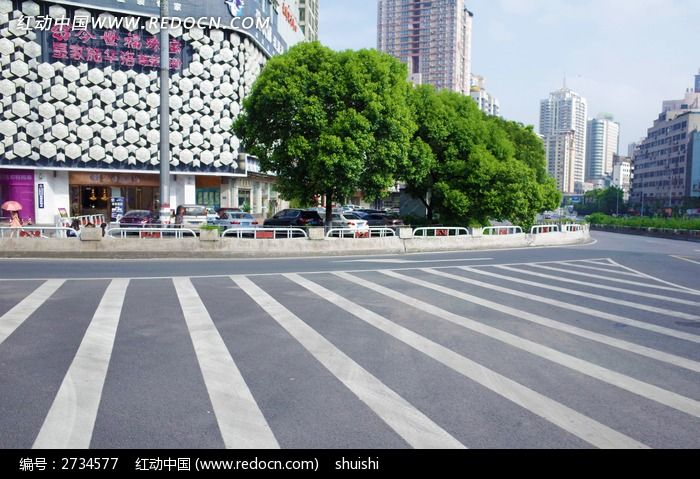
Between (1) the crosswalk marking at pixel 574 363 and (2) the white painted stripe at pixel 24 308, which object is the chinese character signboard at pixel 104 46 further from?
(1) the crosswalk marking at pixel 574 363

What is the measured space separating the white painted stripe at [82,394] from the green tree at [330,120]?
18008 millimetres

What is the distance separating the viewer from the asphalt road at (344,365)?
203 inches

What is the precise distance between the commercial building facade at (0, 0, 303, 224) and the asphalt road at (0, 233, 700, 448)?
122 feet

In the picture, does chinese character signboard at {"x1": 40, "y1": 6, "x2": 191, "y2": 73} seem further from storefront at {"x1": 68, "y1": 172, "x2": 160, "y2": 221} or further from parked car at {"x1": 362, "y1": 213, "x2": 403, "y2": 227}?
parked car at {"x1": 362, "y1": 213, "x2": 403, "y2": 227}

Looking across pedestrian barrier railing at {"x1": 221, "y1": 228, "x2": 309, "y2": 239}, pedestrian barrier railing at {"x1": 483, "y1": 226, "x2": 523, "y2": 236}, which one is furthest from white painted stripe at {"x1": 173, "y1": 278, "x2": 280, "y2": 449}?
pedestrian barrier railing at {"x1": 483, "y1": 226, "x2": 523, "y2": 236}

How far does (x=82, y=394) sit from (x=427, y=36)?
564 feet

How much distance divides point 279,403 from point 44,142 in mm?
47735

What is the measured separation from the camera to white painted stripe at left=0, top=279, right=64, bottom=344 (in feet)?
29.6

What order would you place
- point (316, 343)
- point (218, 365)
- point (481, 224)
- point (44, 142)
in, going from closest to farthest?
point (218, 365)
point (316, 343)
point (481, 224)
point (44, 142)

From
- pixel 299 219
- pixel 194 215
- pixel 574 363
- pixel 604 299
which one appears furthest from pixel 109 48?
pixel 574 363

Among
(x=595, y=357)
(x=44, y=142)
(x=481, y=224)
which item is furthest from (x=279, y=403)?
(x=44, y=142)

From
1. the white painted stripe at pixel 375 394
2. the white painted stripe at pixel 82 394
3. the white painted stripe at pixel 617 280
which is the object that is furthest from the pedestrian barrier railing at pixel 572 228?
the white painted stripe at pixel 82 394

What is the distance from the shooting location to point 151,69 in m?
48.4

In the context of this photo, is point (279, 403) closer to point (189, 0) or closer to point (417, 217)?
point (417, 217)
